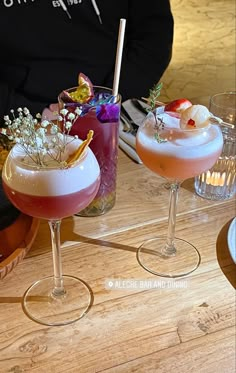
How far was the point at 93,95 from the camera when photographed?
0.93 meters

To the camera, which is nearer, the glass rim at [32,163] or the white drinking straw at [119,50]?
the glass rim at [32,163]

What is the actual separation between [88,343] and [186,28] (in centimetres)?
394

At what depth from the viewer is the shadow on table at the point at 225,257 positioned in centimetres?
83

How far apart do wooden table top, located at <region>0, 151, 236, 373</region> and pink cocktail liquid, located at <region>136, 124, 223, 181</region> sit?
0.56ft

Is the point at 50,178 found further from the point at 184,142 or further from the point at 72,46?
the point at 72,46

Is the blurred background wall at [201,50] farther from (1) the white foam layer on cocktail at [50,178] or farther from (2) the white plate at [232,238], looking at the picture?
(1) the white foam layer on cocktail at [50,178]

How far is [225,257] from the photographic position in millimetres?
867

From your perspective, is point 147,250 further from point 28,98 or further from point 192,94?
point 192,94

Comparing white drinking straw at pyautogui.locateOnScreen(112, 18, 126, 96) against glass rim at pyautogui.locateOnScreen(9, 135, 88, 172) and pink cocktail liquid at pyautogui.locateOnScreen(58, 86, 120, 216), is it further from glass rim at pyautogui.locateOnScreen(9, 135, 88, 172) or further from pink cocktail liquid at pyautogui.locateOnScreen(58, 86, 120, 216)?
glass rim at pyautogui.locateOnScreen(9, 135, 88, 172)

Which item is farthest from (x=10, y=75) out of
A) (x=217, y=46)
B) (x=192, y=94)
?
(x=217, y=46)

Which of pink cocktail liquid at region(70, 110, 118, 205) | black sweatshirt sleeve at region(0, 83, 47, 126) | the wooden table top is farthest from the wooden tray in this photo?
black sweatshirt sleeve at region(0, 83, 47, 126)

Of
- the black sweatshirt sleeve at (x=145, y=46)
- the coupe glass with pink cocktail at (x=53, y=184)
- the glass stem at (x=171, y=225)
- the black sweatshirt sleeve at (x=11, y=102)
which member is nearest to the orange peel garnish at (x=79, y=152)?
the coupe glass with pink cocktail at (x=53, y=184)

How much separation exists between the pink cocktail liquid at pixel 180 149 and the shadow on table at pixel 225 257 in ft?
0.53

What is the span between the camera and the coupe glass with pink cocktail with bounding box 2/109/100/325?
2.23 ft
